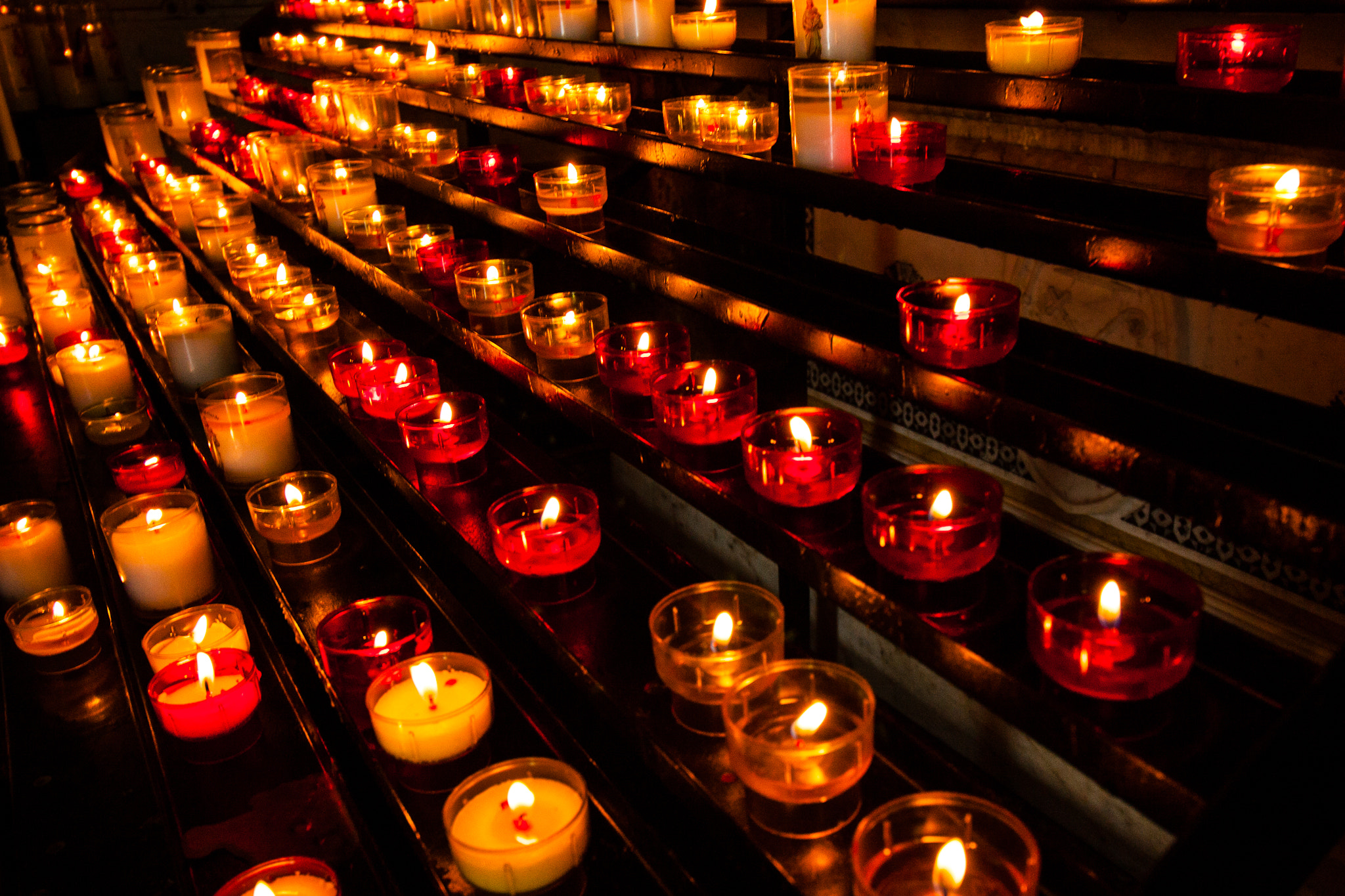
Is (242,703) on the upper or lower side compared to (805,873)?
lower

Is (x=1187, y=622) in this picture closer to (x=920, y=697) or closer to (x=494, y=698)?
(x=494, y=698)

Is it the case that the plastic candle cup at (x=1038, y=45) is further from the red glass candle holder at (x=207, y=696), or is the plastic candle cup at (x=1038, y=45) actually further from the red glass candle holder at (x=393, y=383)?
the red glass candle holder at (x=207, y=696)

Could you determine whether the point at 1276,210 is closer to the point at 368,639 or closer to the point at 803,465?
the point at 803,465

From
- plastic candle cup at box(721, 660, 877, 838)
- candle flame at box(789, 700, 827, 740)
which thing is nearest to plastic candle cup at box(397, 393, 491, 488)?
plastic candle cup at box(721, 660, 877, 838)

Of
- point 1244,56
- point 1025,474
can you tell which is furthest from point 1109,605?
point 1025,474

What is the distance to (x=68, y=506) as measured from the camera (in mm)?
3094

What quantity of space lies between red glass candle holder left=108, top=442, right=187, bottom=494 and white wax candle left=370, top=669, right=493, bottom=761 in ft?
4.47

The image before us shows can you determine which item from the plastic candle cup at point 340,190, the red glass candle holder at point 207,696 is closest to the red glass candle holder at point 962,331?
the red glass candle holder at point 207,696

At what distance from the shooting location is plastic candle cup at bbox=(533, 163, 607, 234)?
2.16 meters

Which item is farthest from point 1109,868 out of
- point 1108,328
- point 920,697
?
point 920,697

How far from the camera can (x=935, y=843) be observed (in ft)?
4.03

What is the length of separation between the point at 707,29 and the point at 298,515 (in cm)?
136

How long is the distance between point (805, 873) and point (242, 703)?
1.25 m

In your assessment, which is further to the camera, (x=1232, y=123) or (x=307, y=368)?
(x=307, y=368)
